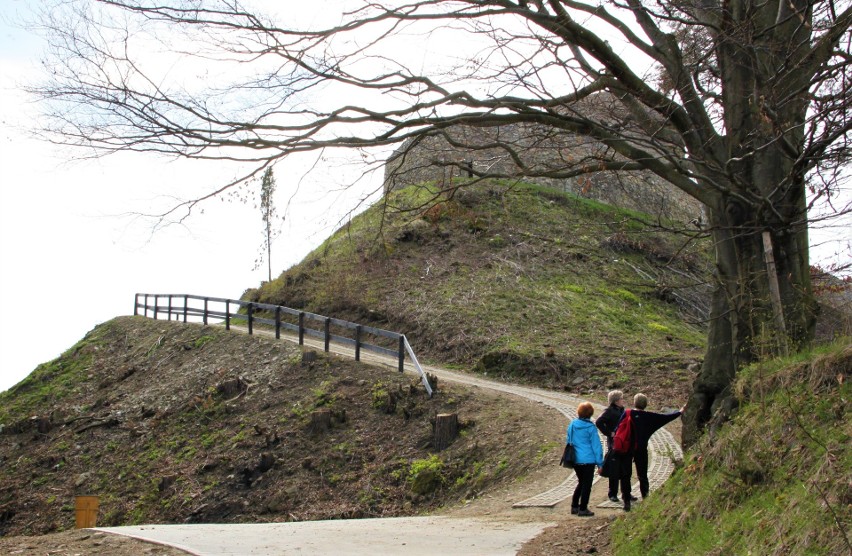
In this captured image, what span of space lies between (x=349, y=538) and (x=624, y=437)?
3513mm

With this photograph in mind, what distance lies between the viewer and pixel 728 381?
918 centimetres

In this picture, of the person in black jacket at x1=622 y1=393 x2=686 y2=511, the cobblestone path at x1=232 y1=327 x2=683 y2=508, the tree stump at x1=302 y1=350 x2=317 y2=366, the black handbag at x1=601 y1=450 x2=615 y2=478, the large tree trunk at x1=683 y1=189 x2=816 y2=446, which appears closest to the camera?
the large tree trunk at x1=683 y1=189 x2=816 y2=446

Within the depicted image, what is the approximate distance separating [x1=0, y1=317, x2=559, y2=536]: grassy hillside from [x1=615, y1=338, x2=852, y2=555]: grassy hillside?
618 cm

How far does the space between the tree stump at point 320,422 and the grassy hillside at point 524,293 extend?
448cm

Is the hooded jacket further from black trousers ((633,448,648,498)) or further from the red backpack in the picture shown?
black trousers ((633,448,648,498))

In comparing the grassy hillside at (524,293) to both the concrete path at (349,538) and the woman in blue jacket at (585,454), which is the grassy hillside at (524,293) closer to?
the woman in blue jacket at (585,454)

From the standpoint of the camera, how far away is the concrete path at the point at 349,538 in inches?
304

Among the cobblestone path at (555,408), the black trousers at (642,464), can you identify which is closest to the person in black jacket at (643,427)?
the black trousers at (642,464)

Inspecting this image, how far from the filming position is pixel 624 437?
9.89m

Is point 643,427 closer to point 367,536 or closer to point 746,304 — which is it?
point 746,304

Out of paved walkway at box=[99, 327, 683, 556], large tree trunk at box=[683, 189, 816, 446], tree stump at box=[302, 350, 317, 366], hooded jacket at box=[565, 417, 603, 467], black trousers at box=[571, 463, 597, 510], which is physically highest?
large tree trunk at box=[683, 189, 816, 446]

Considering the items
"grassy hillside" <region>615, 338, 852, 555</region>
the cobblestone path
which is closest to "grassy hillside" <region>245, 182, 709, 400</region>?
the cobblestone path

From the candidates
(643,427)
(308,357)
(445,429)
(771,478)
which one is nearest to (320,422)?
(445,429)

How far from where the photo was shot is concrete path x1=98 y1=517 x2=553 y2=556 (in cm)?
771
